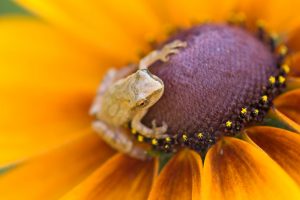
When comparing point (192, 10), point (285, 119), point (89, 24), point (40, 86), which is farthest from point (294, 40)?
point (40, 86)

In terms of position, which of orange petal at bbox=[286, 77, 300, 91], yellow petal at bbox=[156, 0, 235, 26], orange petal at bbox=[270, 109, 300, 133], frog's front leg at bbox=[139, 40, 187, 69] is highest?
yellow petal at bbox=[156, 0, 235, 26]

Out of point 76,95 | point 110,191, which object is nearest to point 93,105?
point 76,95

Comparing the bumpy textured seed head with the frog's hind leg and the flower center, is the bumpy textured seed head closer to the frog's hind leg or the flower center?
the flower center

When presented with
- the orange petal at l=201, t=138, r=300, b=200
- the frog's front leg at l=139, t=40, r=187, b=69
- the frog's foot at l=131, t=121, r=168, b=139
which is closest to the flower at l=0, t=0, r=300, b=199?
the orange petal at l=201, t=138, r=300, b=200

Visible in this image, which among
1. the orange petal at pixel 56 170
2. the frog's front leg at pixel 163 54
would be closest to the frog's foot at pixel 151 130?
the frog's front leg at pixel 163 54

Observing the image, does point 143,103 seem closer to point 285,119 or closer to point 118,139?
point 118,139

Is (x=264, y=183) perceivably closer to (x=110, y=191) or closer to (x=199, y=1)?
(x=110, y=191)
